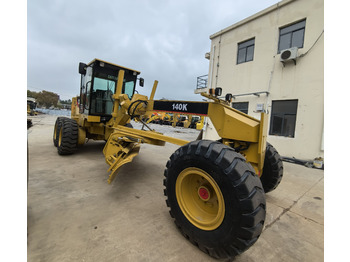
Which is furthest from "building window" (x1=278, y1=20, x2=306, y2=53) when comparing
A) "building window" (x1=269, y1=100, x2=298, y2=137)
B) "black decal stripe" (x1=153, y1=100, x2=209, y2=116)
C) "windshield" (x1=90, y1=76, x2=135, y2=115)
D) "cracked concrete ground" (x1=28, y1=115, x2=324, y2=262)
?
"black decal stripe" (x1=153, y1=100, x2=209, y2=116)

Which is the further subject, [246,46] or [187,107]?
[246,46]

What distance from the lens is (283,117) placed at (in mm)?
7453

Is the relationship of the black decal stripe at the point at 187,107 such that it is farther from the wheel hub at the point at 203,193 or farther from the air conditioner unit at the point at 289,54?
the air conditioner unit at the point at 289,54

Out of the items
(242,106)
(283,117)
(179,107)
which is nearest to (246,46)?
(242,106)

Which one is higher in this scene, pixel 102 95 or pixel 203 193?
pixel 102 95

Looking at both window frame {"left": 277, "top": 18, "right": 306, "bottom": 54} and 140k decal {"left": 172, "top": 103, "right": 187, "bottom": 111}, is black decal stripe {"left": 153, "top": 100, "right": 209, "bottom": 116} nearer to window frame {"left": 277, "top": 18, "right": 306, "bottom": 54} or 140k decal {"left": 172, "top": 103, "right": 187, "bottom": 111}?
140k decal {"left": 172, "top": 103, "right": 187, "bottom": 111}

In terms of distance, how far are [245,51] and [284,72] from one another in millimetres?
2544

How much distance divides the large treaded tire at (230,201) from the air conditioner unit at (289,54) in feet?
24.1

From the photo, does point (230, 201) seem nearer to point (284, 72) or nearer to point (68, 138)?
point (68, 138)

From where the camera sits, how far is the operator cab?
473 cm

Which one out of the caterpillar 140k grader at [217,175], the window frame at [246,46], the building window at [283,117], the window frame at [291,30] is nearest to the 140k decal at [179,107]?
the caterpillar 140k grader at [217,175]

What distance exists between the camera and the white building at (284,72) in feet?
21.6

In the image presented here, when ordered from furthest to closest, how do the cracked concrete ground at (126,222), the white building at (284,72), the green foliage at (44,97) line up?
the green foliage at (44,97) < the white building at (284,72) < the cracked concrete ground at (126,222)

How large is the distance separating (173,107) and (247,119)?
3.62 feet
